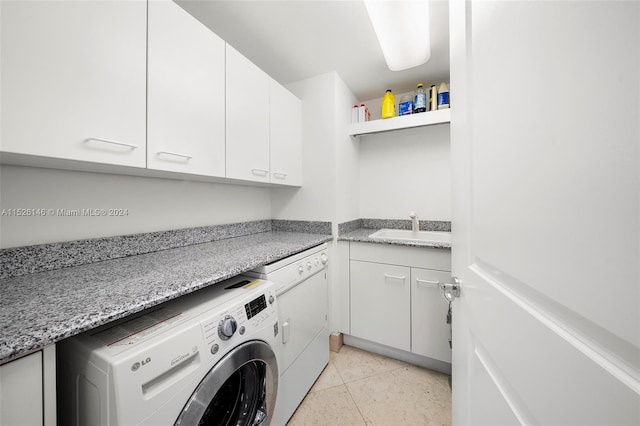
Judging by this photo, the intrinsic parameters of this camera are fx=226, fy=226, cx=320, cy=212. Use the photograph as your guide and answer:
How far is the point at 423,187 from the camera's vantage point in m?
2.15

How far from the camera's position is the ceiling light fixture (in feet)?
3.63

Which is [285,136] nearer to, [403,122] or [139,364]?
[403,122]

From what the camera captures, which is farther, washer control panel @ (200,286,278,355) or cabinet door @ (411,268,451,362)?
cabinet door @ (411,268,451,362)

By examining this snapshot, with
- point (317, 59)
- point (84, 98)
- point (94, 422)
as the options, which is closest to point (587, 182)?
point (94, 422)

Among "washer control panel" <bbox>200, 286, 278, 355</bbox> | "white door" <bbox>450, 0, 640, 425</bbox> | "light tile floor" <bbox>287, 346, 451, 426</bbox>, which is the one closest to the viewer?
"white door" <bbox>450, 0, 640, 425</bbox>

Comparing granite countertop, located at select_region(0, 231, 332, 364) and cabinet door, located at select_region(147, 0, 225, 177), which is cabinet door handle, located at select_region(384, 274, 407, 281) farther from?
cabinet door, located at select_region(147, 0, 225, 177)

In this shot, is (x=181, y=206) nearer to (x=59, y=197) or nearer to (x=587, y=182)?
(x=59, y=197)

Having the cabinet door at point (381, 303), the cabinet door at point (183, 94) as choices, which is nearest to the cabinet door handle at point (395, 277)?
the cabinet door at point (381, 303)

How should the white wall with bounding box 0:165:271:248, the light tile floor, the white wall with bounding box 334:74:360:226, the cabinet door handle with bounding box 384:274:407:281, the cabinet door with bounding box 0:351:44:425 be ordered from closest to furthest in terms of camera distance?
the cabinet door with bounding box 0:351:44:425 → the white wall with bounding box 0:165:271:248 → the light tile floor → the cabinet door handle with bounding box 384:274:407:281 → the white wall with bounding box 334:74:360:226

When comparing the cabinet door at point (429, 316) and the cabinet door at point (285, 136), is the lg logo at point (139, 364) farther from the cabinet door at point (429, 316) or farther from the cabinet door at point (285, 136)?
the cabinet door at point (429, 316)

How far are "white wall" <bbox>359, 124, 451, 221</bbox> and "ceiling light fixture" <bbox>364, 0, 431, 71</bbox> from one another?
0.78 meters

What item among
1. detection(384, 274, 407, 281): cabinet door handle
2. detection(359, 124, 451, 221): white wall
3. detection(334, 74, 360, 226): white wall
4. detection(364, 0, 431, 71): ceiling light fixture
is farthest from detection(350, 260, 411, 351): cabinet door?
detection(364, 0, 431, 71): ceiling light fixture

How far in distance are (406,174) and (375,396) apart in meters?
1.81

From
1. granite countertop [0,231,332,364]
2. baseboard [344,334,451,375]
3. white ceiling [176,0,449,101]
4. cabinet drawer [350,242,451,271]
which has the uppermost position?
white ceiling [176,0,449,101]
